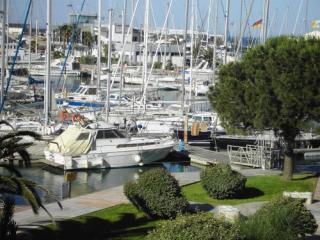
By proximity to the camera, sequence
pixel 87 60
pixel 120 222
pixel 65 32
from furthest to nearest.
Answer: pixel 65 32 → pixel 87 60 → pixel 120 222

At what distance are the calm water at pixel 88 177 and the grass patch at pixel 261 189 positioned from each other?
303 inches

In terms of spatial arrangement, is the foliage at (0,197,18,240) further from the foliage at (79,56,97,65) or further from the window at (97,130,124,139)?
the foliage at (79,56,97,65)

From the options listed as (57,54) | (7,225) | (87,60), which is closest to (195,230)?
(7,225)

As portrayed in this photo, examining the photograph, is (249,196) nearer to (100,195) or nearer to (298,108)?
(298,108)

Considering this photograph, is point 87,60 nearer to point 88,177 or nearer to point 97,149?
point 97,149

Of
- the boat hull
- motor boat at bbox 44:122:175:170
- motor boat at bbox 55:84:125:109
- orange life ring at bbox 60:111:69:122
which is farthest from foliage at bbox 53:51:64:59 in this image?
the boat hull

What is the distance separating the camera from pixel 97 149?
118ft

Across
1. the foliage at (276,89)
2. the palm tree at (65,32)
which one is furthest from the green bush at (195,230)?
the palm tree at (65,32)

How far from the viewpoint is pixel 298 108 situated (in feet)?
82.1

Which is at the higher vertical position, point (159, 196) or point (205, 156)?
point (159, 196)

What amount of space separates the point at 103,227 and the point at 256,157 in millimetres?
15523

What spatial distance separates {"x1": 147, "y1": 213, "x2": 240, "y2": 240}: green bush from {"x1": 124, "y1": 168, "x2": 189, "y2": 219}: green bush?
753 centimetres

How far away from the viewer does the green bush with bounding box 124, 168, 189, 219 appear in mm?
19266

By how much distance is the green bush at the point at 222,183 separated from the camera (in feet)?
75.2
